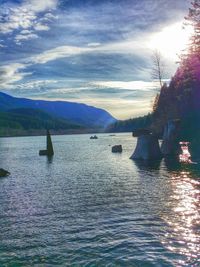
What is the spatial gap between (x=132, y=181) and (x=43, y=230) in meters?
20.3

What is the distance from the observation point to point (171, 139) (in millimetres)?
72250

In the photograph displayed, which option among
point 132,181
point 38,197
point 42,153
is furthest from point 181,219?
point 42,153

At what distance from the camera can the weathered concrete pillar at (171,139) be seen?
7162cm

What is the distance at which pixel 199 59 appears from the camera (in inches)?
1977

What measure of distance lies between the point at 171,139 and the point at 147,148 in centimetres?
959

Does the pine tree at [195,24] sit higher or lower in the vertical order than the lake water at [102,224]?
higher

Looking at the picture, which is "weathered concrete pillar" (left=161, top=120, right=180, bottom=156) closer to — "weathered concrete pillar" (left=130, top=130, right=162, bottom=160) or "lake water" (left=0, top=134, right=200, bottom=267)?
"weathered concrete pillar" (left=130, top=130, right=162, bottom=160)

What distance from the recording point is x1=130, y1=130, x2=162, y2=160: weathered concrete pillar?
63.4m

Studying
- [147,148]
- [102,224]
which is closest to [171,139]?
[147,148]

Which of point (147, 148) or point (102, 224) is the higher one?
point (147, 148)

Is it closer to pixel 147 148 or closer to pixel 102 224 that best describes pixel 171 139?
pixel 147 148

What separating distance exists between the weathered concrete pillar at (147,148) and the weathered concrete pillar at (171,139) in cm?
664

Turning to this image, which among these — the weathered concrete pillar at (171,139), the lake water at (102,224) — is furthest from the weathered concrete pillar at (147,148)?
the lake water at (102,224)

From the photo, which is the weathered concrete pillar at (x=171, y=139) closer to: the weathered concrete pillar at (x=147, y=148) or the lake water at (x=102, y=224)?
the weathered concrete pillar at (x=147, y=148)
